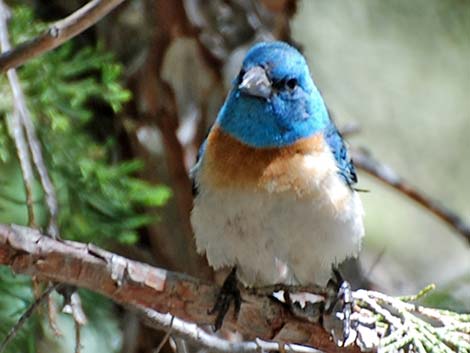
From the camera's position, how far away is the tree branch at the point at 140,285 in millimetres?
2535

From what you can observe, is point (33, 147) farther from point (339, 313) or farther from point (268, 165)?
point (339, 313)

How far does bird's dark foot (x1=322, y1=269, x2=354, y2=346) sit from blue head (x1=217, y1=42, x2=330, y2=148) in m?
0.55

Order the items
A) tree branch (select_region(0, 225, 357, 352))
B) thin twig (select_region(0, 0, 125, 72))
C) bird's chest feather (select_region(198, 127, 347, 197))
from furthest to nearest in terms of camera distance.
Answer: bird's chest feather (select_region(198, 127, 347, 197)), thin twig (select_region(0, 0, 125, 72)), tree branch (select_region(0, 225, 357, 352))

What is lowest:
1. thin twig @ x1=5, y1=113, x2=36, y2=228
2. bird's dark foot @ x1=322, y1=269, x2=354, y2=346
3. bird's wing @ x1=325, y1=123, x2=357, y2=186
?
bird's dark foot @ x1=322, y1=269, x2=354, y2=346

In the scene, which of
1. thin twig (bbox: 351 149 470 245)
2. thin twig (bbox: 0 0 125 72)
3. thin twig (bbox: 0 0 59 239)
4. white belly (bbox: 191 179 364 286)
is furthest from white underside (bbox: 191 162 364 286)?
thin twig (bbox: 351 149 470 245)

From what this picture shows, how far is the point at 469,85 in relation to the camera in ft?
20.5

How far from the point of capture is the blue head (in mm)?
3361

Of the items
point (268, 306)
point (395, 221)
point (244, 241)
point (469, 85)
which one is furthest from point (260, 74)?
point (395, 221)

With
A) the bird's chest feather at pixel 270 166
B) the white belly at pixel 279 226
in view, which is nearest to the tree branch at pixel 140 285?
the white belly at pixel 279 226

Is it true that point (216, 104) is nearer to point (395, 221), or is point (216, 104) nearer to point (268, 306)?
point (268, 306)

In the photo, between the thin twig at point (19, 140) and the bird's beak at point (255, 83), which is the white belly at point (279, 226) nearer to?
the bird's beak at point (255, 83)

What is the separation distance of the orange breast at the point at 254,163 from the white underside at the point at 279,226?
3 cm

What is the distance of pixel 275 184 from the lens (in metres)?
3.21

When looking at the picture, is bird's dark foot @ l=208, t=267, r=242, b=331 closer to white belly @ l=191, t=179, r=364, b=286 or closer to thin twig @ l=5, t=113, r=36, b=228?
white belly @ l=191, t=179, r=364, b=286
